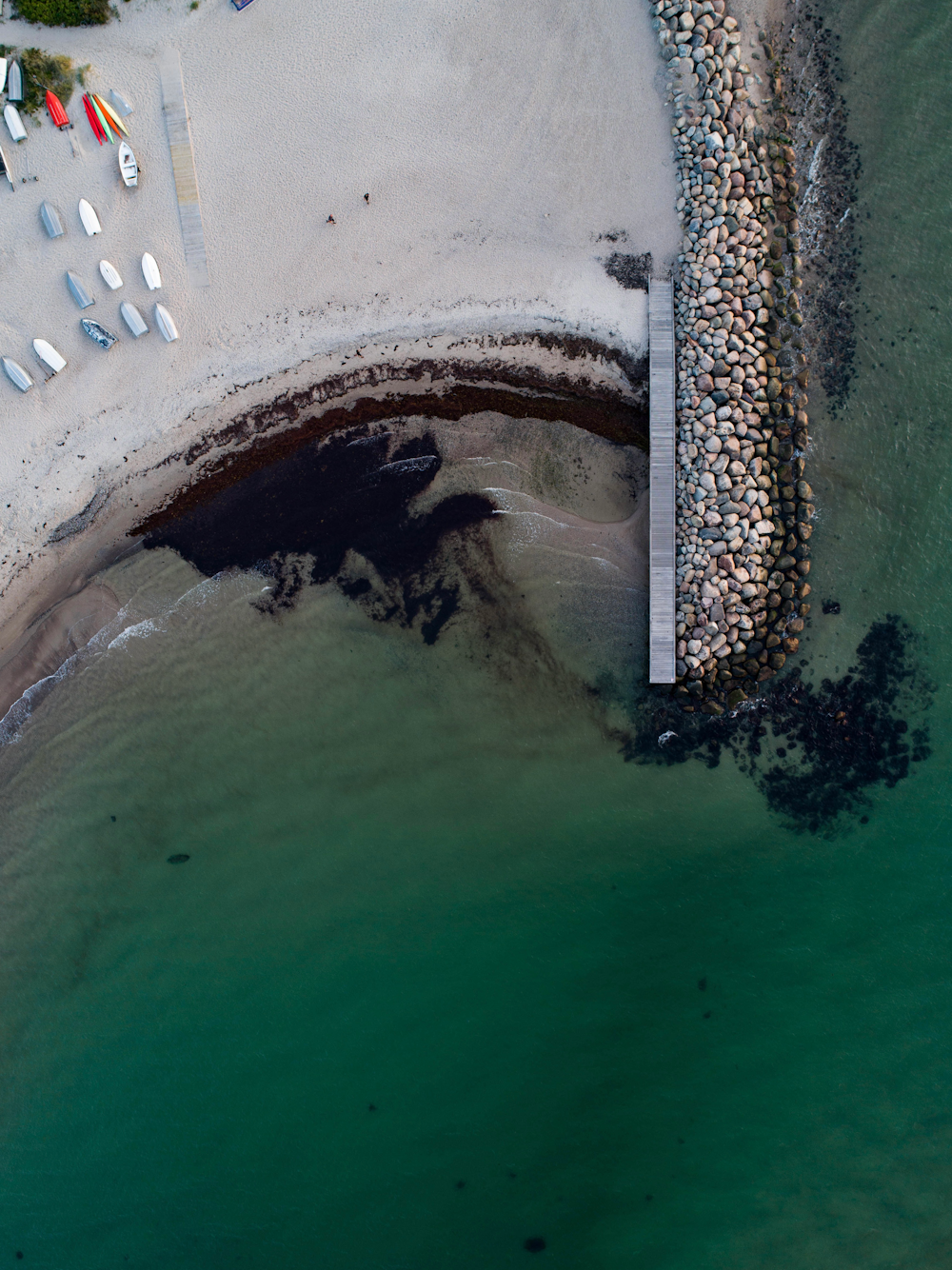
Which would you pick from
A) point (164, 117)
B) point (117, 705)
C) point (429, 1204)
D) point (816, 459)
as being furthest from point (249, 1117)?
point (164, 117)

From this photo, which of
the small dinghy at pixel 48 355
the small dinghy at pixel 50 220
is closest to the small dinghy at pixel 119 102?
the small dinghy at pixel 50 220

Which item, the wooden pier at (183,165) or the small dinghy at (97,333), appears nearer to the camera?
the wooden pier at (183,165)

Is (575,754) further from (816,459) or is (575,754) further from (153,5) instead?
(153,5)

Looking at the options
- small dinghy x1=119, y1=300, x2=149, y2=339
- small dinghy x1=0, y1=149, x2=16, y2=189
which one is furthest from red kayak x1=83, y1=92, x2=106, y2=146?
small dinghy x1=119, y1=300, x2=149, y2=339

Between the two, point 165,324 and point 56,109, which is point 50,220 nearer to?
point 56,109

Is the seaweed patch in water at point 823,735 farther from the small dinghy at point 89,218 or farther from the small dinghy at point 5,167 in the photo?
the small dinghy at point 5,167

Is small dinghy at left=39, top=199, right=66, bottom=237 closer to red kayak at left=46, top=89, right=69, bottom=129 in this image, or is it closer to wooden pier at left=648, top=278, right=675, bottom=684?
red kayak at left=46, top=89, right=69, bottom=129
